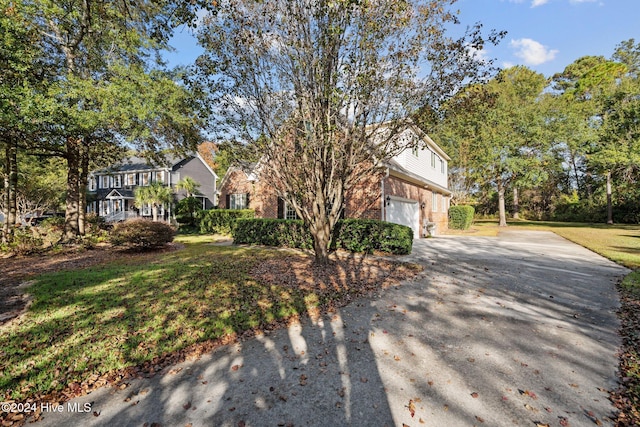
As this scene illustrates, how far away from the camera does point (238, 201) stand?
61.0ft

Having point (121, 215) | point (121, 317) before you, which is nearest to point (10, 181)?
point (121, 317)

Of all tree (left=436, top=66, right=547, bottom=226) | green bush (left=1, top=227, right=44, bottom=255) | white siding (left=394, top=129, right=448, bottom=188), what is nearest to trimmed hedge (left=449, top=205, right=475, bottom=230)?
white siding (left=394, top=129, right=448, bottom=188)

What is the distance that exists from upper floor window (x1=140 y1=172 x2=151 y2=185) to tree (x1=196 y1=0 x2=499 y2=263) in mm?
23931

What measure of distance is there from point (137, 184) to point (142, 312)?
2903 centimetres

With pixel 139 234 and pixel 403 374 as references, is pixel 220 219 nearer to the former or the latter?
pixel 139 234

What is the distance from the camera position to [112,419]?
8.00 ft

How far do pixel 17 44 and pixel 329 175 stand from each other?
9819 mm

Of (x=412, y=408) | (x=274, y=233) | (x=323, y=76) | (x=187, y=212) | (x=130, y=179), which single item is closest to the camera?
(x=412, y=408)

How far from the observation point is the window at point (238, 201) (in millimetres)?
18344

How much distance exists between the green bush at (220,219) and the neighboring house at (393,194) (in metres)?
0.94

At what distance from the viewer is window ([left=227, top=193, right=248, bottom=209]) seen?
18.3m

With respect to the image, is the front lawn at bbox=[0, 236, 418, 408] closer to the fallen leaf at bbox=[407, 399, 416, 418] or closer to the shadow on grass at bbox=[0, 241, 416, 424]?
the shadow on grass at bbox=[0, 241, 416, 424]

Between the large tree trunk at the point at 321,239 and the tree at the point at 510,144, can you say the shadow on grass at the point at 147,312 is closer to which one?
the large tree trunk at the point at 321,239

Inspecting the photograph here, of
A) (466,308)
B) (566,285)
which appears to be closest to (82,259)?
(466,308)
